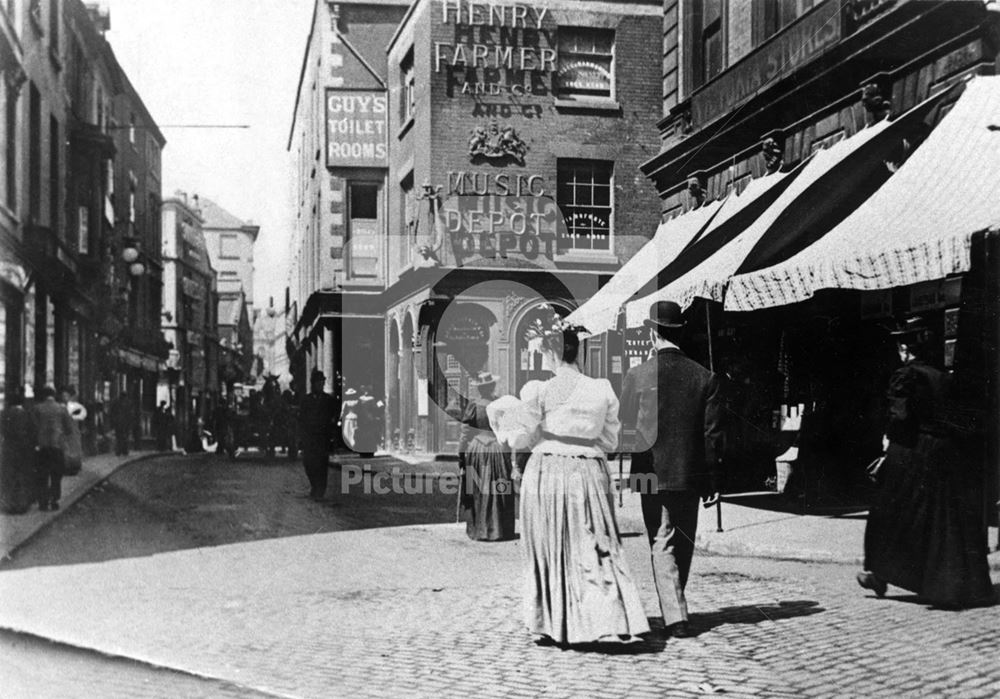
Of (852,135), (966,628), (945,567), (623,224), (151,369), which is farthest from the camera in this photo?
(623,224)

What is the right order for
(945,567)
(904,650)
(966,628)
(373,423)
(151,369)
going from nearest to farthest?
(904,650), (966,628), (945,567), (151,369), (373,423)

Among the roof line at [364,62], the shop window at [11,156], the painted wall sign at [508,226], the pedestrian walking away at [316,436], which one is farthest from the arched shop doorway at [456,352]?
the shop window at [11,156]

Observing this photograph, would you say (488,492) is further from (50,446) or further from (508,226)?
(508,226)

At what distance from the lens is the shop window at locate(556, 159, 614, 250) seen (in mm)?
14578

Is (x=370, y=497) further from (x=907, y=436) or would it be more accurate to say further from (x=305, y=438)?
(x=907, y=436)

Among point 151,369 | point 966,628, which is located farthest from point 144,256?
point 966,628

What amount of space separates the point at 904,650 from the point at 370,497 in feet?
33.3

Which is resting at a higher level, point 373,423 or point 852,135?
point 852,135

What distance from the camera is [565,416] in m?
5.55

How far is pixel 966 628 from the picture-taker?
590 cm

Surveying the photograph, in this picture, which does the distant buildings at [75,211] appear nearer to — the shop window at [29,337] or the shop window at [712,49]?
the shop window at [29,337]

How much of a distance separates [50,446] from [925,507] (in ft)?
22.5

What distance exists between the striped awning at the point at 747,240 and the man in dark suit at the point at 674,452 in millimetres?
4602

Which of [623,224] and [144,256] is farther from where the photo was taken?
[623,224]
